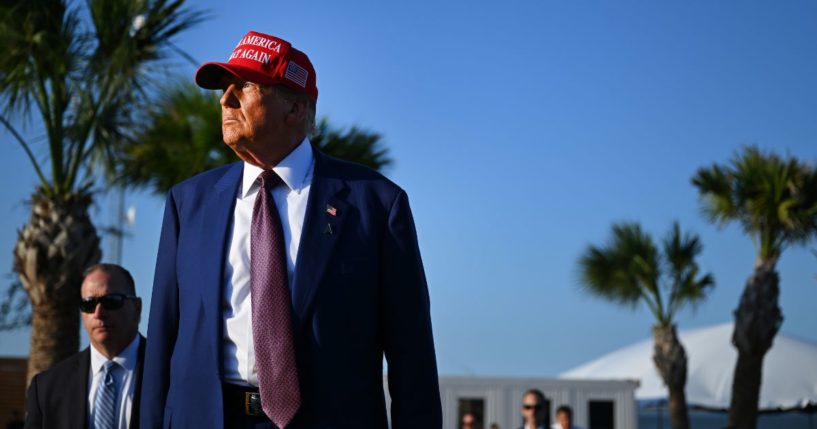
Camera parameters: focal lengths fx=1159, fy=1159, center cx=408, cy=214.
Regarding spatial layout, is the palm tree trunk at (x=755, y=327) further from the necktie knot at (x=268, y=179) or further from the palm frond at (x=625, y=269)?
the necktie knot at (x=268, y=179)

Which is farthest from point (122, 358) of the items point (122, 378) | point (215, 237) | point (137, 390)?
point (215, 237)

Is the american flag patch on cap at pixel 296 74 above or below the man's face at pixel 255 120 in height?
above

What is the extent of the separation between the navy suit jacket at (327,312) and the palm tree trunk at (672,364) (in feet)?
84.5

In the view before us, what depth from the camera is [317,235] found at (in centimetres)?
293

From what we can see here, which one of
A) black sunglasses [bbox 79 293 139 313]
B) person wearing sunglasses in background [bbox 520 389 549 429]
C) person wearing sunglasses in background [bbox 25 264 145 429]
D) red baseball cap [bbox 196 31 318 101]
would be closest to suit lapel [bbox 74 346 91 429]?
person wearing sunglasses in background [bbox 25 264 145 429]

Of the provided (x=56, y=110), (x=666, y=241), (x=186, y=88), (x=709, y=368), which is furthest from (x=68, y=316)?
(x=709, y=368)

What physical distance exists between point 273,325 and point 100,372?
2141 millimetres

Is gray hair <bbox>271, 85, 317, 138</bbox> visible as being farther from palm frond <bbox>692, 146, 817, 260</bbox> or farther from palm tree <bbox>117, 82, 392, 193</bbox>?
palm frond <bbox>692, 146, 817, 260</bbox>

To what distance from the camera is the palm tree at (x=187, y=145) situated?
1578 cm

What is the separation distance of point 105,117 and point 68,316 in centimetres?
233

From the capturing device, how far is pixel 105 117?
13.0 metres

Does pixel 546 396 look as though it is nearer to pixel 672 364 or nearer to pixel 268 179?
pixel 672 364

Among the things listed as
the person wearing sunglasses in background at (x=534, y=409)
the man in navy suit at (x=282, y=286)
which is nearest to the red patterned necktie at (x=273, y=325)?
the man in navy suit at (x=282, y=286)

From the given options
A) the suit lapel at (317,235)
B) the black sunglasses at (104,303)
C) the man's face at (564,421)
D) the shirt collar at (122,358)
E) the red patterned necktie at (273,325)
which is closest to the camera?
the red patterned necktie at (273,325)
